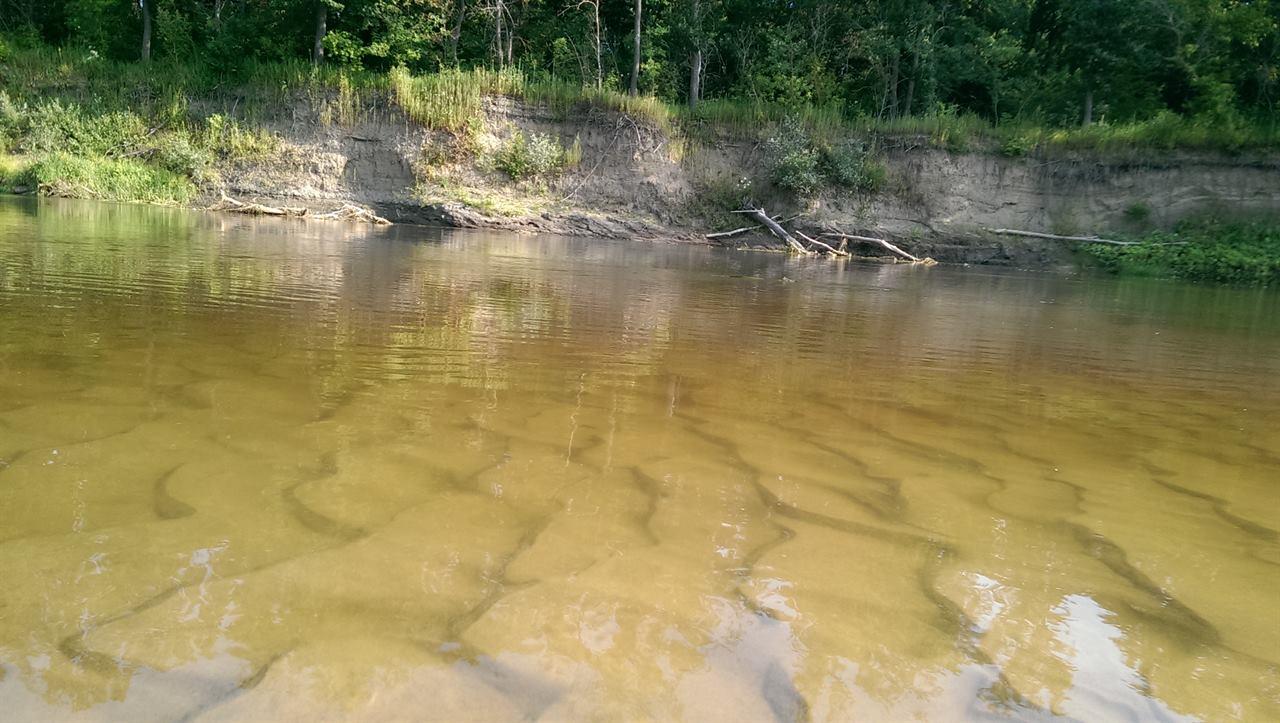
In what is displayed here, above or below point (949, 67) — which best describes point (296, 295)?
below

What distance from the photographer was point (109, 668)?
1.66 meters

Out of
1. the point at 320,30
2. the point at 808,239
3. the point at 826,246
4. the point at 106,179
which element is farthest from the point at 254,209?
the point at 826,246

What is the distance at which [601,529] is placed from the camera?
8.18ft

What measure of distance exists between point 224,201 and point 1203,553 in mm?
24197

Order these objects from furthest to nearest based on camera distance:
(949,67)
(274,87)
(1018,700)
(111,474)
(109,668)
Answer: (949,67)
(274,87)
(111,474)
(1018,700)
(109,668)

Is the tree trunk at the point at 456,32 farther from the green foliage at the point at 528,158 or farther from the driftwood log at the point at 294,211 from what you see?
the driftwood log at the point at 294,211

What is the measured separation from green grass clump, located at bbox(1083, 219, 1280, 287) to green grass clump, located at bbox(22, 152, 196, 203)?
Answer: 25686 mm

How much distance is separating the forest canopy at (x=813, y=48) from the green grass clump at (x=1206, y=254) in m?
4.24

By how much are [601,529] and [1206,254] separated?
77.5 ft

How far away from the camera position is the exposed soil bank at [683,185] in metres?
23.0

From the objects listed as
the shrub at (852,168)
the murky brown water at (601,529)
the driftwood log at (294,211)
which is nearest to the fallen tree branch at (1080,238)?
the shrub at (852,168)

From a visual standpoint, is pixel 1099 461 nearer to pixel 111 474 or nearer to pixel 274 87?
pixel 111 474

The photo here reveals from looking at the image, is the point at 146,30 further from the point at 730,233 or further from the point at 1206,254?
the point at 1206,254

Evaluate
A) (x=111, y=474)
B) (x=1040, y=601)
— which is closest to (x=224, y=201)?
(x=111, y=474)
